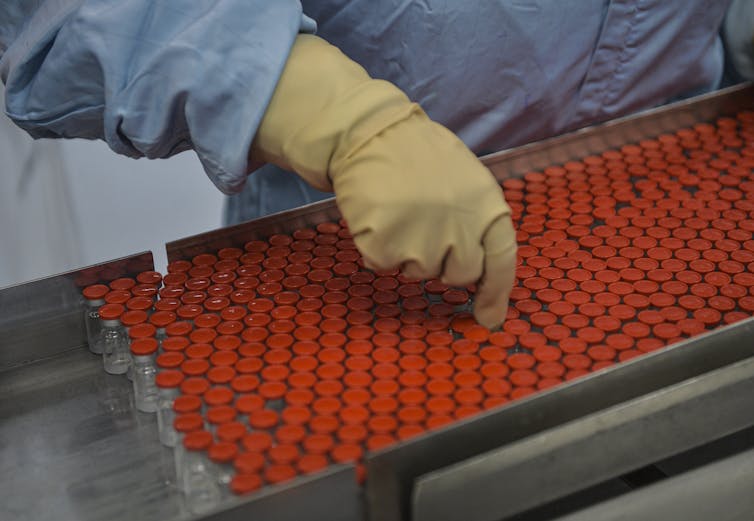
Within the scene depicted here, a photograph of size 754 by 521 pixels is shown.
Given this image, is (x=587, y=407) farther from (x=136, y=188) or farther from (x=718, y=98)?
(x=136, y=188)

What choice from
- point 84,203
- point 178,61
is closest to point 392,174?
point 178,61

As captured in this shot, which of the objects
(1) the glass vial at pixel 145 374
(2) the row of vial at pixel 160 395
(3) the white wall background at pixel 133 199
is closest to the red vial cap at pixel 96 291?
(2) the row of vial at pixel 160 395

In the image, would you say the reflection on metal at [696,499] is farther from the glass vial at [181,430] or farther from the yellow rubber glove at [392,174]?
the glass vial at [181,430]

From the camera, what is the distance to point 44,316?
104 centimetres

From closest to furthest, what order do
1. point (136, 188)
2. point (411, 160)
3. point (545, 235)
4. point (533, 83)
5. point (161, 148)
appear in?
point (411, 160)
point (161, 148)
point (545, 235)
point (533, 83)
point (136, 188)

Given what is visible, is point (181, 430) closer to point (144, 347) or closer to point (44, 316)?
point (144, 347)

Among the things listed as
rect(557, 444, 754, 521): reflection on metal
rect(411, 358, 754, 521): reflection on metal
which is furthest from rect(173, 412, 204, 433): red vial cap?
rect(557, 444, 754, 521): reflection on metal

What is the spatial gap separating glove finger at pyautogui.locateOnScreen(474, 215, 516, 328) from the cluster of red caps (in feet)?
0.07

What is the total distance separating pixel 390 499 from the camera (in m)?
0.80

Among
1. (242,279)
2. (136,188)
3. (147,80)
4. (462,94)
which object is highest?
(147,80)

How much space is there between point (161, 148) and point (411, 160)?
313 mm

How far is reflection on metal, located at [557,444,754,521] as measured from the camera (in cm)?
88

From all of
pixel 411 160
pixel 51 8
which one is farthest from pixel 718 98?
pixel 51 8

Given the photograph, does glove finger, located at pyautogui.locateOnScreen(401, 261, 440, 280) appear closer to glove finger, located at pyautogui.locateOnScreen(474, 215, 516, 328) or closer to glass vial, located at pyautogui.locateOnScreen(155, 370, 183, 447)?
glove finger, located at pyautogui.locateOnScreen(474, 215, 516, 328)
